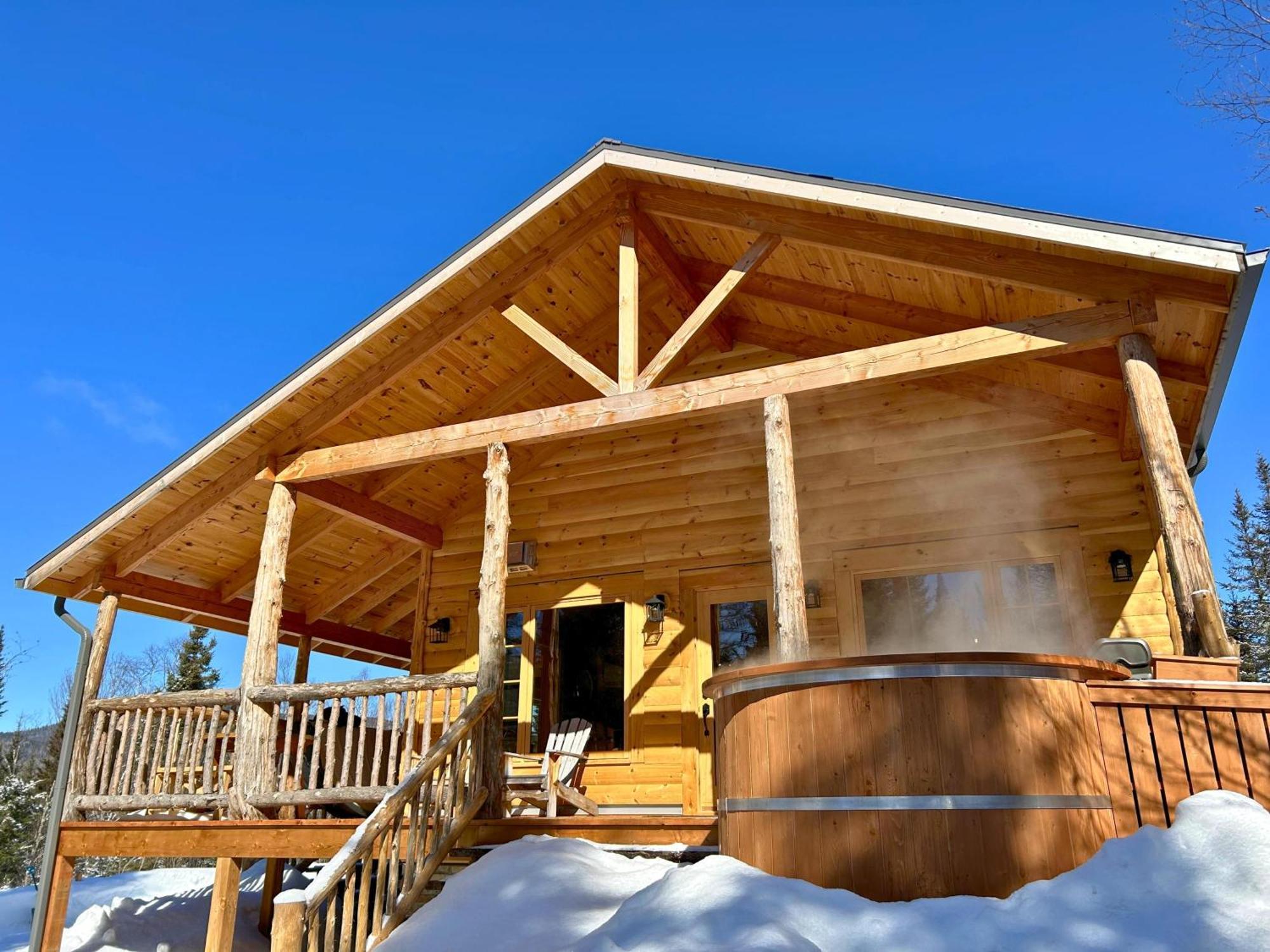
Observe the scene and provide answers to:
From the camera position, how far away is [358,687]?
254 inches

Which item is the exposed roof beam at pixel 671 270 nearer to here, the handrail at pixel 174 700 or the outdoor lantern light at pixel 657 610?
the outdoor lantern light at pixel 657 610

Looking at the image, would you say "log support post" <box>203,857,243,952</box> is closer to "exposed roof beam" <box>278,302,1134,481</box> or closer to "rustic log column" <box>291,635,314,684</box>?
"exposed roof beam" <box>278,302,1134,481</box>

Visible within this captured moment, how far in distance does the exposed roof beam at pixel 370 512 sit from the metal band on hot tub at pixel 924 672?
16.9ft

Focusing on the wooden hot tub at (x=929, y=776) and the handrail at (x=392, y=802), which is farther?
the handrail at (x=392, y=802)

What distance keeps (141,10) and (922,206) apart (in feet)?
75.1

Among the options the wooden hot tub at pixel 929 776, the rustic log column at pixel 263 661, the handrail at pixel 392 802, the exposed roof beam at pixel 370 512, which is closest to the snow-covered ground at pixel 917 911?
the wooden hot tub at pixel 929 776

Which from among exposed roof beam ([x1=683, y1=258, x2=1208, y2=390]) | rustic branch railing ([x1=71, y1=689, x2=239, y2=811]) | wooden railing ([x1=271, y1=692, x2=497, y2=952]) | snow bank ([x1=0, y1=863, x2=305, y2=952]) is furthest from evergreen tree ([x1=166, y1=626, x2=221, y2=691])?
exposed roof beam ([x1=683, y1=258, x2=1208, y2=390])

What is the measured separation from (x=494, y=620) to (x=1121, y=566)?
4489mm

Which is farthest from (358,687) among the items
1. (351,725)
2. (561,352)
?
(561,352)

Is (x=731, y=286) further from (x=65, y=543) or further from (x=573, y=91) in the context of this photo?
(x=573, y=91)

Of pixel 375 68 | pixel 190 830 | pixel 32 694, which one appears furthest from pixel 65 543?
pixel 32 694

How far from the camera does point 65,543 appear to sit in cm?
779

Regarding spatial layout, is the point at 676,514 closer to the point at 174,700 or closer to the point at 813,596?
the point at 813,596

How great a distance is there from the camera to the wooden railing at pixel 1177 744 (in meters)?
3.74
